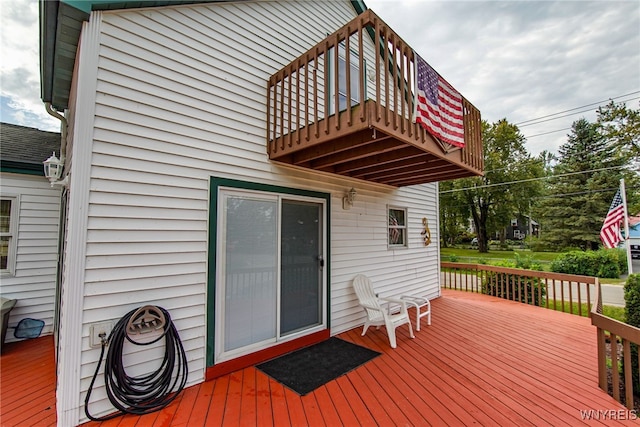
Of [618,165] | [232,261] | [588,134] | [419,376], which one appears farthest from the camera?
[588,134]

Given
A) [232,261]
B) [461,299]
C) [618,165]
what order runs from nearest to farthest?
[232,261]
[461,299]
[618,165]

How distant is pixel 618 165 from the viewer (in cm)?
1655

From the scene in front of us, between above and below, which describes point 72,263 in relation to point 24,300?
above

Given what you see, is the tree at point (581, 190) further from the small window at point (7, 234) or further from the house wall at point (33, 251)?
the small window at point (7, 234)

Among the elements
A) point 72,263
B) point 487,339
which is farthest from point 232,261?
point 487,339

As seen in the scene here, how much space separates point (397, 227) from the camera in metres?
5.63

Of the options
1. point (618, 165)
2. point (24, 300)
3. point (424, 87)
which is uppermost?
point (618, 165)

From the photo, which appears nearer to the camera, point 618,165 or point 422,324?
point 422,324

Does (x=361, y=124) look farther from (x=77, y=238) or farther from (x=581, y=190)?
(x=581, y=190)

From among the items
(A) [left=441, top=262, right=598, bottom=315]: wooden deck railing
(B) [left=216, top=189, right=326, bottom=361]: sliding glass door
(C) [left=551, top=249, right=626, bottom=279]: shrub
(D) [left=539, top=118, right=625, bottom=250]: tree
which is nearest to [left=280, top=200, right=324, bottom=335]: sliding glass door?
(B) [left=216, top=189, right=326, bottom=361]: sliding glass door

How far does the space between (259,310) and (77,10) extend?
133 inches

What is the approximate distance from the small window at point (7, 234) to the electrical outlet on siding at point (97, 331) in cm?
332

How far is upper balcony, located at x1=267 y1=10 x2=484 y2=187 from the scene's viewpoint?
8.14 ft

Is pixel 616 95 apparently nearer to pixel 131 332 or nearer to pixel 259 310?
pixel 259 310
